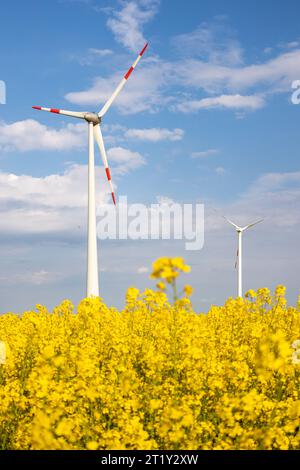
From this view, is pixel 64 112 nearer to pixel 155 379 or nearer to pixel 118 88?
pixel 118 88

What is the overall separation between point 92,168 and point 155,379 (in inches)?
685

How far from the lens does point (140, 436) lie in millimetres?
7496

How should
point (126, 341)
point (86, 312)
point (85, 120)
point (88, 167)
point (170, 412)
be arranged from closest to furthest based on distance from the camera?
point (170, 412) < point (126, 341) < point (86, 312) < point (88, 167) < point (85, 120)

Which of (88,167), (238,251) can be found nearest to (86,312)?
(88,167)

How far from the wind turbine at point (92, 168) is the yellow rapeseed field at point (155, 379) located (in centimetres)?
497

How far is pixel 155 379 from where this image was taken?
1024cm

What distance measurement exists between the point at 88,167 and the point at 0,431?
17.2 meters

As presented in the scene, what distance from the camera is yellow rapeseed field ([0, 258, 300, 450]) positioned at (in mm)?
7232

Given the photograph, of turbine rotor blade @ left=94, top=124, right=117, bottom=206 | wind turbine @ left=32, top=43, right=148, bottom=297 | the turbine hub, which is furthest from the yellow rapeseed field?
the turbine hub

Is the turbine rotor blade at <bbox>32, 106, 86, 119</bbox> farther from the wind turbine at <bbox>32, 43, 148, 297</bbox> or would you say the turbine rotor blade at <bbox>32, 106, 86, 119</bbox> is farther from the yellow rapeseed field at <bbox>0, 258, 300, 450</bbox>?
the yellow rapeseed field at <bbox>0, 258, 300, 450</bbox>

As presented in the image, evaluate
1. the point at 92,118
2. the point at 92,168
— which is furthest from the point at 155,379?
the point at 92,118

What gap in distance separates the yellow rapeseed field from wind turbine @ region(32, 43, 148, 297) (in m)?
4.97

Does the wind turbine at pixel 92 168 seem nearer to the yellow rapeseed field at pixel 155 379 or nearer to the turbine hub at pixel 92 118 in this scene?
the turbine hub at pixel 92 118
